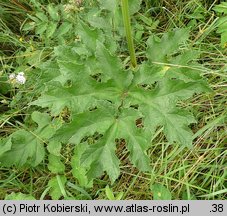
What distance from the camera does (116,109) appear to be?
1940 millimetres

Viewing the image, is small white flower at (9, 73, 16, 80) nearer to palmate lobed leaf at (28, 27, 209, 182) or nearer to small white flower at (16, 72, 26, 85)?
small white flower at (16, 72, 26, 85)

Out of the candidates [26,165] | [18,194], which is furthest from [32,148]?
[18,194]

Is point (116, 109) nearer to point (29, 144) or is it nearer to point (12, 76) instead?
point (29, 144)

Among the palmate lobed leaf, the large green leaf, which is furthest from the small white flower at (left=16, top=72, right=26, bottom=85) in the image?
the palmate lobed leaf

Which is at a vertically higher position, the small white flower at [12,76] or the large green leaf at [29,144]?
the small white flower at [12,76]

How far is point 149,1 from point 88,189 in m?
1.39

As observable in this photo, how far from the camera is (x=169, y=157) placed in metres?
2.38

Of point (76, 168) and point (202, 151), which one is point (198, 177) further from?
point (76, 168)

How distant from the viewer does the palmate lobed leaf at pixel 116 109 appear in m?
1.90

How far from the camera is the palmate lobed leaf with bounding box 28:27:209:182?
190cm

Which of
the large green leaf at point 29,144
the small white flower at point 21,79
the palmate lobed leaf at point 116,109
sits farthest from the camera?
the small white flower at point 21,79

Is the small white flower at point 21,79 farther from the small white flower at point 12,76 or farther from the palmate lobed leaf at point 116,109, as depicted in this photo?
the palmate lobed leaf at point 116,109

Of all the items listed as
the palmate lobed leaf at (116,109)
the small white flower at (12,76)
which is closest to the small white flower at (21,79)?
the small white flower at (12,76)

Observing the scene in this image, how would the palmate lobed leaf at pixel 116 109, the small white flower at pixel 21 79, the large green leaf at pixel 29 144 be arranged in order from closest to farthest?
the palmate lobed leaf at pixel 116 109 < the large green leaf at pixel 29 144 < the small white flower at pixel 21 79
